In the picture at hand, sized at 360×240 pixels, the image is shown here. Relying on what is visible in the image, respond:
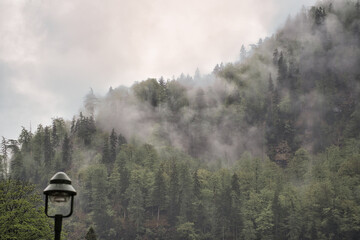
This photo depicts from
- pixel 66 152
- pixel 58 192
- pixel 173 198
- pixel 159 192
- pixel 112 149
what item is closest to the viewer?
pixel 58 192

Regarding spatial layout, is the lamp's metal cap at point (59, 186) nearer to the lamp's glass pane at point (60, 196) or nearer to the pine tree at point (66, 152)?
the lamp's glass pane at point (60, 196)

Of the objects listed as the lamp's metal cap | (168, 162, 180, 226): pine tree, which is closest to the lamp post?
the lamp's metal cap

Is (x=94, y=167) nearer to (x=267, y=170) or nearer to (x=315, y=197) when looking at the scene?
(x=267, y=170)

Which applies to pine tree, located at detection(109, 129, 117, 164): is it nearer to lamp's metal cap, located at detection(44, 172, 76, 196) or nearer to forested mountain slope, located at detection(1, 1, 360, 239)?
forested mountain slope, located at detection(1, 1, 360, 239)

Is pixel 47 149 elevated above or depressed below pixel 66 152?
above

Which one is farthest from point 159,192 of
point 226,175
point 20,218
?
point 20,218

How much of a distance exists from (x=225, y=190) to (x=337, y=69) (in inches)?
4077

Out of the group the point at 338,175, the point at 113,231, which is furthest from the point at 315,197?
the point at 113,231

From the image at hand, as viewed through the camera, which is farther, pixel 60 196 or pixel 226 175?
pixel 226 175

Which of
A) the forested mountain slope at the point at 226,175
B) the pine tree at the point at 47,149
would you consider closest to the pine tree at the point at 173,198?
the forested mountain slope at the point at 226,175

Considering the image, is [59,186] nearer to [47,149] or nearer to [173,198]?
[173,198]

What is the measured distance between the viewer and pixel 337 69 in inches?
7766

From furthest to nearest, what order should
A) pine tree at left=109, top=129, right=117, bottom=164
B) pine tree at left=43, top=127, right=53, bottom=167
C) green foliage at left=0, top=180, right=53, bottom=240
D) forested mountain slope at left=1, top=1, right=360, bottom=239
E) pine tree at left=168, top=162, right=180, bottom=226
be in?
pine tree at left=43, top=127, right=53, bottom=167, pine tree at left=109, top=129, right=117, bottom=164, pine tree at left=168, top=162, right=180, bottom=226, forested mountain slope at left=1, top=1, right=360, bottom=239, green foliage at left=0, top=180, right=53, bottom=240

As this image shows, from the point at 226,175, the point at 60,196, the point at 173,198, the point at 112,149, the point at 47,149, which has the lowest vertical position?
the point at 60,196
